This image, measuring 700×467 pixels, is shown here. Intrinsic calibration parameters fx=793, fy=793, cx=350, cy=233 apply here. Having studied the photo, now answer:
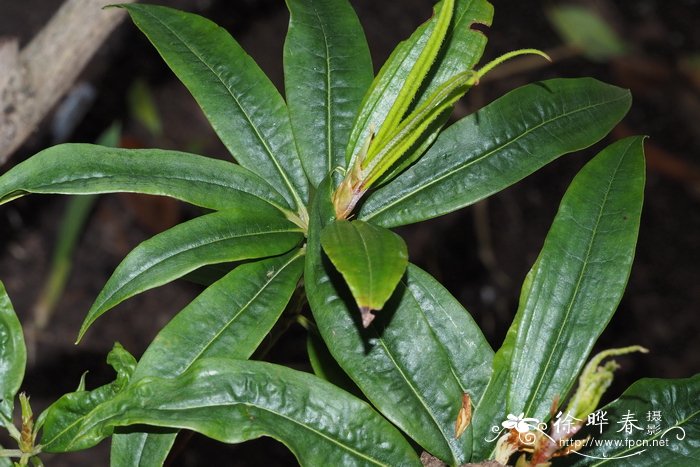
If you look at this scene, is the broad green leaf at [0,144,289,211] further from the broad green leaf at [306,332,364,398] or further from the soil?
the soil

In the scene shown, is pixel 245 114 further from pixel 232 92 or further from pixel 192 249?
pixel 192 249

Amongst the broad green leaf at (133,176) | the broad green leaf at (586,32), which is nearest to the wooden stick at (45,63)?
the broad green leaf at (133,176)

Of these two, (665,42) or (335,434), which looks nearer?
(335,434)

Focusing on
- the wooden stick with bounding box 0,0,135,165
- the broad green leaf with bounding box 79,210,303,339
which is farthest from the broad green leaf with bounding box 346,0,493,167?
the wooden stick with bounding box 0,0,135,165

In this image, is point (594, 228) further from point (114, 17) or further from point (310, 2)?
point (114, 17)

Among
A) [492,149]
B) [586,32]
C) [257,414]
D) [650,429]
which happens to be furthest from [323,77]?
[586,32]

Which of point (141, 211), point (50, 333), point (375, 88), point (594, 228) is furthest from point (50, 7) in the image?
point (594, 228)

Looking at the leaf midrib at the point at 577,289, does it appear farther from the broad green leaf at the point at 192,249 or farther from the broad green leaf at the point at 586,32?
the broad green leaf at the point at 586,32
